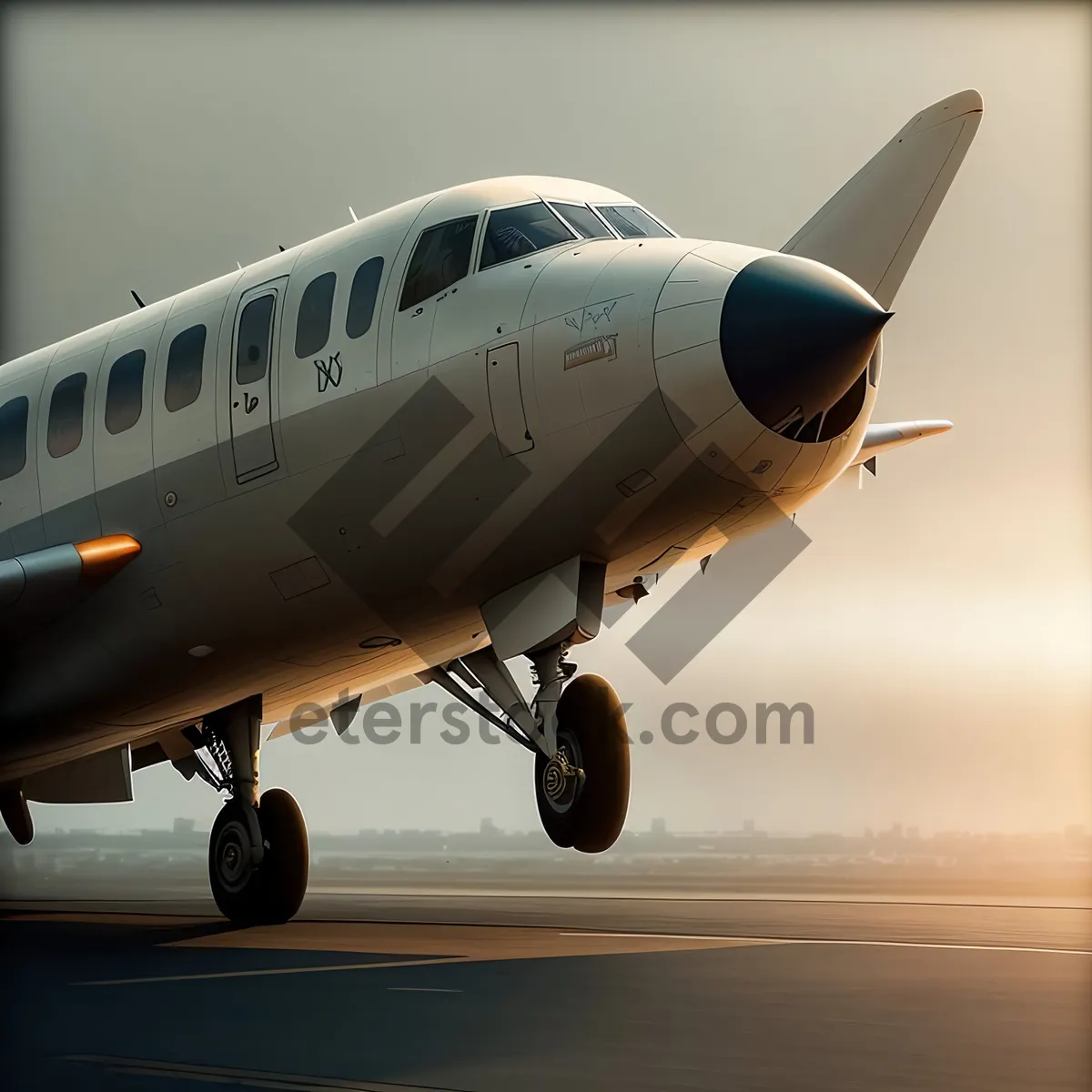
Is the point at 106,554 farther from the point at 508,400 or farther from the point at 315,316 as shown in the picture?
the point at 508,400

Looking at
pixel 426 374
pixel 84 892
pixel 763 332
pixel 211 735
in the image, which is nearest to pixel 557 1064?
pixel 763 332

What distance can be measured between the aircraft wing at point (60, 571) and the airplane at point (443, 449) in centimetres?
3

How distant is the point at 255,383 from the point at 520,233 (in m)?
2.71

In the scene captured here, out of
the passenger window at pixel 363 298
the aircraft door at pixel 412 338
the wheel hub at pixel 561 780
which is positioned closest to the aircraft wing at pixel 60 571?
the passenger window at pixel 363 298

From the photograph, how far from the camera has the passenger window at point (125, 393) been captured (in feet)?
45.8

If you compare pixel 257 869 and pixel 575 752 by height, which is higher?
pixel 575 752

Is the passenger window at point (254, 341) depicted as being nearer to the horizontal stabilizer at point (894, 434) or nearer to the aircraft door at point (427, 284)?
the aircraft door at point (427, 284)

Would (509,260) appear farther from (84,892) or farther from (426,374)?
(84,892)

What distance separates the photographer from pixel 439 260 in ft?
39.8

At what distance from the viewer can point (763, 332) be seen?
989 cm

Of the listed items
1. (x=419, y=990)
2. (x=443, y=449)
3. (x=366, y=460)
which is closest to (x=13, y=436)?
(x=366, y=460)

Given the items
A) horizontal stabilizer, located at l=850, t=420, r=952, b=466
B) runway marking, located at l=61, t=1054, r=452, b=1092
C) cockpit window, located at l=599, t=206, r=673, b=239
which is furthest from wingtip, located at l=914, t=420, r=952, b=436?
runway marking, located at l=61, t=1054, r=452, b=1092

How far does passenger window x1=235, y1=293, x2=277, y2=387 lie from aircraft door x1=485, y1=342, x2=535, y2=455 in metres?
2.63

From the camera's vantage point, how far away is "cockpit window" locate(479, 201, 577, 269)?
11.9 meters
